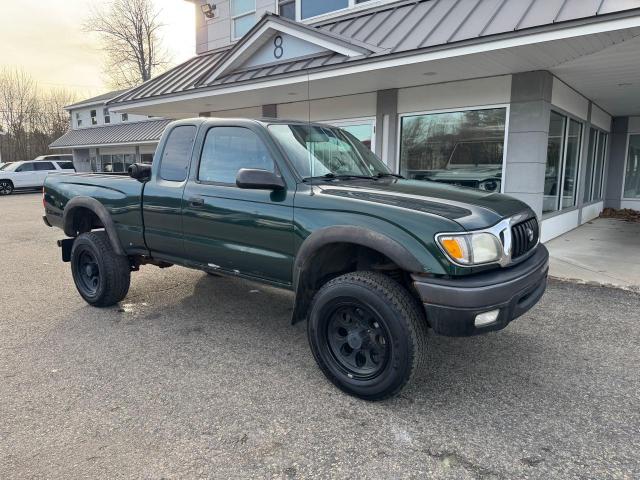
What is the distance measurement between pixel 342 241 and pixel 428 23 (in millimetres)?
5510

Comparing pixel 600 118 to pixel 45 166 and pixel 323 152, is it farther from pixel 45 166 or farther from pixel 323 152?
pixel 45 166

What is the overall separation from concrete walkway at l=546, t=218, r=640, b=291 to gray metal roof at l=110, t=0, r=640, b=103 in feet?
10.8

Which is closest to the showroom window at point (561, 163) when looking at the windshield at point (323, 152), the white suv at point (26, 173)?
the windshield at point (323, 152)

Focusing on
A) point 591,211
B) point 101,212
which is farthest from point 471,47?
point 591,211

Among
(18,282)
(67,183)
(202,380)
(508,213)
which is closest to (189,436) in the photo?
(202,380)

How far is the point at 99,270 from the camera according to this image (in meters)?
4.83

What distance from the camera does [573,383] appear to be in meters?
3.37

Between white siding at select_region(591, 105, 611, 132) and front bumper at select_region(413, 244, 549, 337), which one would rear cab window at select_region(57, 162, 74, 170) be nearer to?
white siding at select_region(591, 105, 611, 132)

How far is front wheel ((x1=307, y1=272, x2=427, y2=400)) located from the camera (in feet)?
9.42

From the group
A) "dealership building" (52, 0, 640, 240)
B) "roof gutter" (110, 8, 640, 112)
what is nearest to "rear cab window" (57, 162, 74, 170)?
"dealership building" (52, 0, 640, 240)

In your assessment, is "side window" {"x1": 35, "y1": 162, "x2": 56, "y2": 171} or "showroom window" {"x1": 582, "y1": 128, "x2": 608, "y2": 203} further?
"side window" {"x1": 35, "y1": 162, "x2": 56, "y2": 171}

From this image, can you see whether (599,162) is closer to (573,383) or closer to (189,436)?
(573,383)

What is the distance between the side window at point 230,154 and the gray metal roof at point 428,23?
145 inches

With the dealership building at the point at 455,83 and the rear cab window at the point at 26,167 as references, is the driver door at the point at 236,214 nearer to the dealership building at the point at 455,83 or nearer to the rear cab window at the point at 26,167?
the dealership building at the point at 455,83
